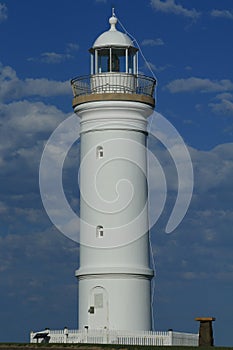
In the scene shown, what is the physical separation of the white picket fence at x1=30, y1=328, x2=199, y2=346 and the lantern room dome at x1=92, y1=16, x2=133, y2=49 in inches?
460

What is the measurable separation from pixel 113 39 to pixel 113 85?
1.93m

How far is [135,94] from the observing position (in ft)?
164

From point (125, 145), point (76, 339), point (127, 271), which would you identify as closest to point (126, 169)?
point (125, 145)

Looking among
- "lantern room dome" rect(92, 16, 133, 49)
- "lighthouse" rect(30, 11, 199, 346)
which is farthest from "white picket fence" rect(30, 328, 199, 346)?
"lantern room dome" rect(92, 16, 133, 49)

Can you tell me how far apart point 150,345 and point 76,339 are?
311 centimetres

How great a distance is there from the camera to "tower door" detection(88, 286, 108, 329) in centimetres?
4878

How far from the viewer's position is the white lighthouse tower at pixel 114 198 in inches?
1924

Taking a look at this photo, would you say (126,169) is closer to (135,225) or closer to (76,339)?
(135,225)

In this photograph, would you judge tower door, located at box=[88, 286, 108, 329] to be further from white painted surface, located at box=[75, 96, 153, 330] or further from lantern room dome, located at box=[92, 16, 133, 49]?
lantern room dome, located at box=[92, 16, 133, 49]

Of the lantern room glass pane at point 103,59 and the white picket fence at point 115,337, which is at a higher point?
the lantern room glass pane at point 103,59

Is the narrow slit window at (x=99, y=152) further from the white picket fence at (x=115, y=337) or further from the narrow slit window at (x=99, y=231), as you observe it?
the white picket fence at (x=115, y=337)

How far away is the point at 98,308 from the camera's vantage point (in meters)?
49.0

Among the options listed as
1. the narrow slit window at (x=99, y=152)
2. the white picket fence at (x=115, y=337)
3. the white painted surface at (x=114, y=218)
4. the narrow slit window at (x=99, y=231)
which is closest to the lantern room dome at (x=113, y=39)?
the white painted surface at (x=114, y=218)

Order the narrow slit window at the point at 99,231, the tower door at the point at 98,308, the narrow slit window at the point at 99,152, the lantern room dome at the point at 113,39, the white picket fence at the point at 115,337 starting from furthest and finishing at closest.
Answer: the lantern room dome at the point at 113,39, the narrow slit window at the point at 99,152, the narrow slit window at the point at 99,231, the tower door at the point at 98,308, the white picket fence at the point at 115,337
